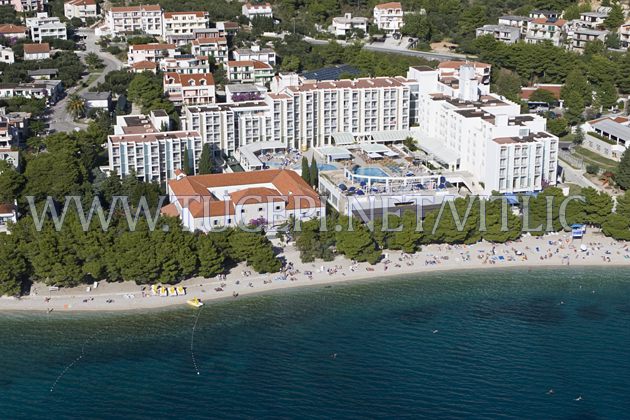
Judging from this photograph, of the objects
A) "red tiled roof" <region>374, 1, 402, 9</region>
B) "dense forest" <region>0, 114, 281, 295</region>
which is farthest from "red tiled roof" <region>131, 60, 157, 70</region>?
"dense forest" <region>0, 114, 281, 295</region>

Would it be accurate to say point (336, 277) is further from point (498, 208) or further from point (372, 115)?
point (372, 115)

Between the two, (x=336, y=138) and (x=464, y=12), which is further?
(x=464, y=12)

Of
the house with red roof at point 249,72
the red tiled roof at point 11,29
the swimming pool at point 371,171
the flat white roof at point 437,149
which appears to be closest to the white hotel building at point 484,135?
the flat white roof at point 437,149

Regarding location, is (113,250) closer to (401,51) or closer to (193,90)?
(193,90)

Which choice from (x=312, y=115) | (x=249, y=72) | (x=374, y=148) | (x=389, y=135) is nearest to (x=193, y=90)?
(x=249, y=72)

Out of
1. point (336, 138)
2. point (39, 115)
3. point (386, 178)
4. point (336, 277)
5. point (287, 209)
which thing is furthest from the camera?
point (39, 115)

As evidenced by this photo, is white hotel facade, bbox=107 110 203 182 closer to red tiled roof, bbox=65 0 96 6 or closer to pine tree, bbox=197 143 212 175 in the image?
pine tree, bbox=197 143 212 175

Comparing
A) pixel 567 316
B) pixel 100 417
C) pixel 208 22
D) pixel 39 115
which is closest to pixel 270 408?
pixel 100 417
